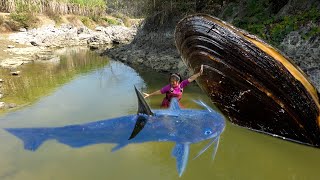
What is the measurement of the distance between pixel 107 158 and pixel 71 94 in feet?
17.6

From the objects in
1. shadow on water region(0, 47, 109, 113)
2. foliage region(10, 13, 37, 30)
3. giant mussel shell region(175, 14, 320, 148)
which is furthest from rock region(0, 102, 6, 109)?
foliage region(10, 13, 37, 30)

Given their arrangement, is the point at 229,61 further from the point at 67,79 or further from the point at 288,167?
the point at 67,79

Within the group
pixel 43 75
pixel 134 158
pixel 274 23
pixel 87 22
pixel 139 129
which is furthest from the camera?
pixel 87 22

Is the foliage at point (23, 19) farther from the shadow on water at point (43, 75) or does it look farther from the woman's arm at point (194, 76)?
the woman's arm at point (194, 76)

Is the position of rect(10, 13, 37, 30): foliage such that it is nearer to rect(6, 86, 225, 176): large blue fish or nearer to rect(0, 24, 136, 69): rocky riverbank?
rect(0, 24, 136, 69): rocky riverbank

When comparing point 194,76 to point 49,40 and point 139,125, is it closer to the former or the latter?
point 139,125

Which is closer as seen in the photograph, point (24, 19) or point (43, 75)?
point (43, 75)

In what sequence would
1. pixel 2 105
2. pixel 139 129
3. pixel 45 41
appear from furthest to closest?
1. pixel 45 41
2. pixel 2 105
3. pixel 139 129

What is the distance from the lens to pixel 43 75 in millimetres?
15000

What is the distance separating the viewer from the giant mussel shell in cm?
591

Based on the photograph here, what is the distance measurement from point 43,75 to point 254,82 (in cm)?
1069

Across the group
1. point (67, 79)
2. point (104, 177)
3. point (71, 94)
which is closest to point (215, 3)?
point (67, 79)

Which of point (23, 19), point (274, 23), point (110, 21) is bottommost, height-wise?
point (23, 19)

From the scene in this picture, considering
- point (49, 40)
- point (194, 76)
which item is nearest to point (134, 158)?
point (194, 76)
